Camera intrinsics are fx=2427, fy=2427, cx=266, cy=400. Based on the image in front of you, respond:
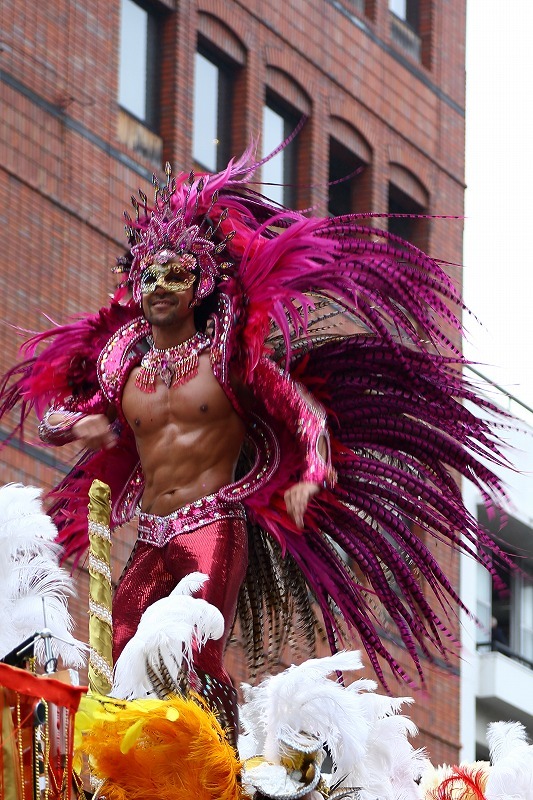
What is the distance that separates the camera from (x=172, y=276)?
973 centimetres

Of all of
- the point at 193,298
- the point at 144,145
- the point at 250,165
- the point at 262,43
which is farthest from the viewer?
the point at 262,43

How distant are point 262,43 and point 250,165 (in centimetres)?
1436

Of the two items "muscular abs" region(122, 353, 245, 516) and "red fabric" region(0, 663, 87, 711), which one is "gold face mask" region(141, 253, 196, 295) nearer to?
"muscular abs" region(122, 353, 245, 516)

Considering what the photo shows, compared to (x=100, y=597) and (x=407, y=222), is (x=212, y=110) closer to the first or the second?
(x=407, y=222)

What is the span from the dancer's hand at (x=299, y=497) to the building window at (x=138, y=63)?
13550 millimetres

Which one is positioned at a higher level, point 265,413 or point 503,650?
point 265,413

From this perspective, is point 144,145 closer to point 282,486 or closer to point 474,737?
A: point 474,737

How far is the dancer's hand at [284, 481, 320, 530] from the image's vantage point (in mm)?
9203

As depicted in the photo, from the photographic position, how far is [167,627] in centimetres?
844

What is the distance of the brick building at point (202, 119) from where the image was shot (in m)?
20.4

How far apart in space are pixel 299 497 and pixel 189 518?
0.55 meters

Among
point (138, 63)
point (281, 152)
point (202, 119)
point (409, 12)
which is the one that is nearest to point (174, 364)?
point (138, 63)

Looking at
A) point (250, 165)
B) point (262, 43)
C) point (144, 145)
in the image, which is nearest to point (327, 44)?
point (262, 43)

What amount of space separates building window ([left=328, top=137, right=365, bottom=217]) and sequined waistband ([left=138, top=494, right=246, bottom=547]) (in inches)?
643
